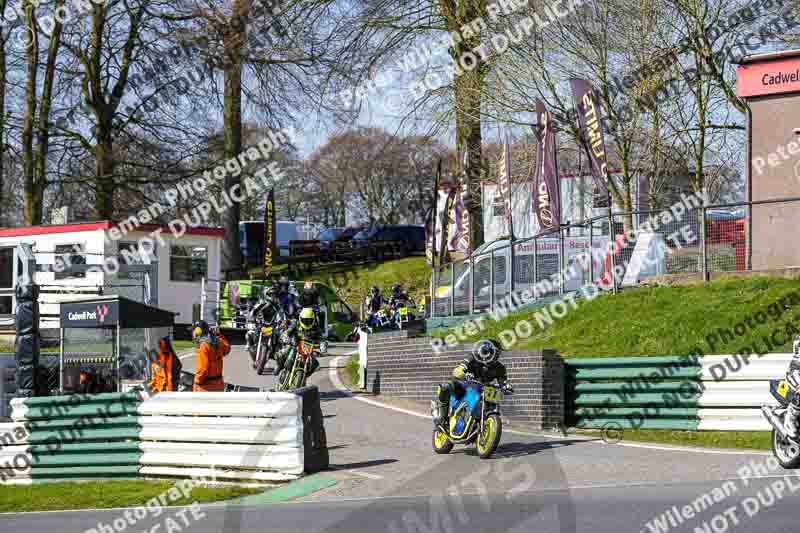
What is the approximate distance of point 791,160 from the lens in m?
19.7

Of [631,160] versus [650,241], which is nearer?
[650,241]

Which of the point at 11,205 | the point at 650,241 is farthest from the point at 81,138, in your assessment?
the point at 650,241

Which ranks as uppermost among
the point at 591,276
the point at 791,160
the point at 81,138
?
the point at 81,138

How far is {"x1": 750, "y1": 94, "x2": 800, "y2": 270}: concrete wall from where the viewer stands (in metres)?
18.9

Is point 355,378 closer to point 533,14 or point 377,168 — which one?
point 533,14

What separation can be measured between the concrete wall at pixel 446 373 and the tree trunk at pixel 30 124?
20407mm

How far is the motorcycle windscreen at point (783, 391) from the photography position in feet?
37.1

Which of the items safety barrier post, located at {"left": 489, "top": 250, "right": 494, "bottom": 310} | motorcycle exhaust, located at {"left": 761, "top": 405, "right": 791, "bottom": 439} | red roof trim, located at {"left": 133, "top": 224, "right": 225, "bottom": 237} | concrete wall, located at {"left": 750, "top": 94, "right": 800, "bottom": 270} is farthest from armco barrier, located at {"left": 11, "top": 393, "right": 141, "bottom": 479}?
red roof trim, located at {"left": 133, "top": 224, "right": 225, "bottom": 237}

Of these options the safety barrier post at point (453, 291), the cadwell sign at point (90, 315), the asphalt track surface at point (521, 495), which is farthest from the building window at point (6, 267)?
the asphalt track surface at point (521, 495)

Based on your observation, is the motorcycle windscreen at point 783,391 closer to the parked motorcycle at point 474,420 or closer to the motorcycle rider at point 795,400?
the motorcycle rider at point 795,400

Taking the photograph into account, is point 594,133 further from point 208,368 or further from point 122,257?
point 122,257

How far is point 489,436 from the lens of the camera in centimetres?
1275

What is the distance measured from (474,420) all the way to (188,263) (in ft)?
77.6

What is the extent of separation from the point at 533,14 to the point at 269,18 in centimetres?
987
